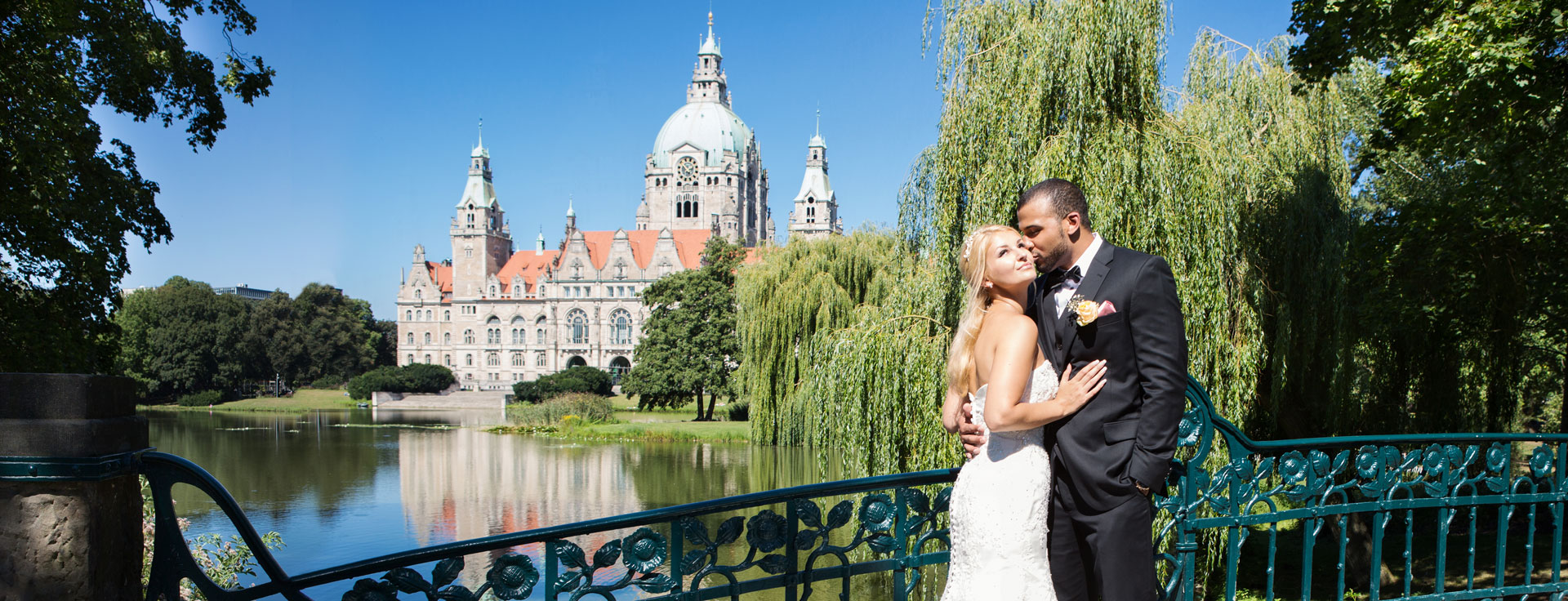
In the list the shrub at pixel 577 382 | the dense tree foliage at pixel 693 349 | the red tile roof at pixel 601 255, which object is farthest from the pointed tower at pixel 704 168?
the dense tree foliage at pixel 693 349

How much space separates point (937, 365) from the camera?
28.6 ft

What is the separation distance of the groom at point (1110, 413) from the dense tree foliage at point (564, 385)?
53.1 meters

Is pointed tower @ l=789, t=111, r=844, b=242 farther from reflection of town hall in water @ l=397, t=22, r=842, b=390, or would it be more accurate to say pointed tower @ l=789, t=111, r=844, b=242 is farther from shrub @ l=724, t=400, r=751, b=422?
shrub @ l=724, t=400, r=751, b=422

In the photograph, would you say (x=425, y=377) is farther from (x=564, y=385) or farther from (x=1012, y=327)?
(x=1012, y=327)

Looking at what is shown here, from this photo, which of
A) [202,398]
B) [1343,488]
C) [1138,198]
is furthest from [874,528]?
[202,398]

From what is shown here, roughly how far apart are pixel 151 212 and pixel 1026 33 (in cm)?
928

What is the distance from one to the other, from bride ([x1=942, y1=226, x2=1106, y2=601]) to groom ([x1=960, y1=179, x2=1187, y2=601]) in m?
0.06

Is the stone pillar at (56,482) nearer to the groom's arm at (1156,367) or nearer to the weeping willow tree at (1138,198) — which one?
the groom's arm at (1156,367)

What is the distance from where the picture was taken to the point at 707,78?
93.4 metres

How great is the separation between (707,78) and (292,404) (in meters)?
48.5

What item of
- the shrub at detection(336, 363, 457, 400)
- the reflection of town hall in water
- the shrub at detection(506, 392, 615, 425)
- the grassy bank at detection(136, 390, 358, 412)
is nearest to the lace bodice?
the shrub at detection(506, 392, 615, 425)

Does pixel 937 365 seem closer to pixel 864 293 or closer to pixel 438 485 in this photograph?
pixel 864 293

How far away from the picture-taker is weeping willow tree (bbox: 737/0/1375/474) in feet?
26.8

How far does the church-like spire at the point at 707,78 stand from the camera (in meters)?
93.4
